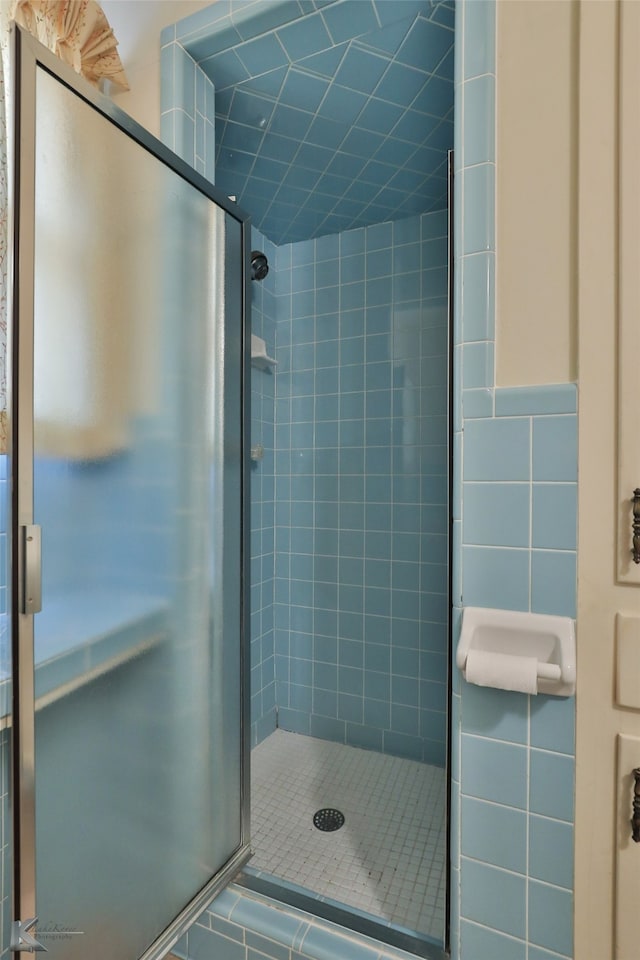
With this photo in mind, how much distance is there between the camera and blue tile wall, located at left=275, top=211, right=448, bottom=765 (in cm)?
194

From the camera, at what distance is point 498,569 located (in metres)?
0.96

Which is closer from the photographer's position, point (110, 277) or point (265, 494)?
point (110, 277)

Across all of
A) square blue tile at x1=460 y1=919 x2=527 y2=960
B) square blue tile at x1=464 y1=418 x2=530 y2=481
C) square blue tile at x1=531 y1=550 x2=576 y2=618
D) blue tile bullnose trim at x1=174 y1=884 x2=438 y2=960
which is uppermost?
square blue tile at x1=464 y1=418 x2=530 y2=481

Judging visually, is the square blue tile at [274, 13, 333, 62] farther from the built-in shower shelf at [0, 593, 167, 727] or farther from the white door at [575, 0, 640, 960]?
the built-in shower shelf at [0, 593, 167, 727]

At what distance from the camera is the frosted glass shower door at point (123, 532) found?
2.50 feet

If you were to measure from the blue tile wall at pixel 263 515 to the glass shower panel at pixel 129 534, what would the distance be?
2.65 ft

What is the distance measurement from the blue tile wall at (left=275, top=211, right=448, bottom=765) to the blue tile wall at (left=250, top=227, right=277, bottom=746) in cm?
5

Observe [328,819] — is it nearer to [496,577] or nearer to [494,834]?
[494,834]

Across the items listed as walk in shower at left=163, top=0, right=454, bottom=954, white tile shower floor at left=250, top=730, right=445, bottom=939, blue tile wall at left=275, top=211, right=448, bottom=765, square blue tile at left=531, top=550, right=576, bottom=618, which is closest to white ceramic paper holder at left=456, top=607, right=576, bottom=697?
square blue tile at left=531, top=550, right=576, bottom=618

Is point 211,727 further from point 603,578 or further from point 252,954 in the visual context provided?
point 603,578

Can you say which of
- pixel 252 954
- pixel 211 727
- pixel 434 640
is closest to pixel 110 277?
pixel 211 727

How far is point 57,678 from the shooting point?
0.79 metres

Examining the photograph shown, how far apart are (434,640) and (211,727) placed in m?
1.04

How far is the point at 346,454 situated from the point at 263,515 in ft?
1.51
